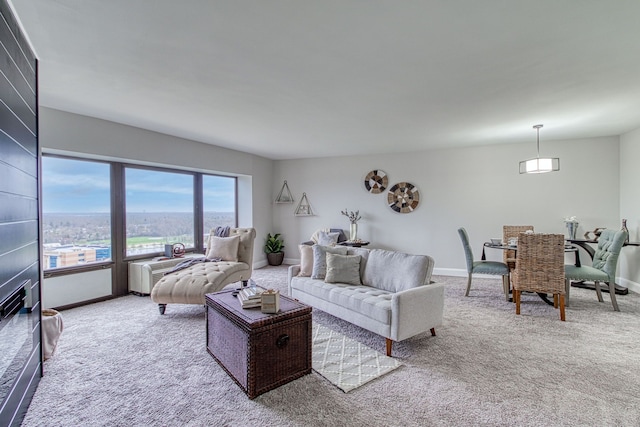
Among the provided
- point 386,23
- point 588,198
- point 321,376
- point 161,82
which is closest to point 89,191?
point 161,82

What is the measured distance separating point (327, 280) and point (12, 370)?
100 inches

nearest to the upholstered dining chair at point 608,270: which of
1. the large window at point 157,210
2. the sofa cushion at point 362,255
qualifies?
the sofa cushion at point 362,255

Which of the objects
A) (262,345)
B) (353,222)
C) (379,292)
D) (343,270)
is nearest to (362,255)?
(343,270)

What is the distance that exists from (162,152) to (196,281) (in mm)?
2383

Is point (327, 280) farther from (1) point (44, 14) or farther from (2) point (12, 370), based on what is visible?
(1) point (44, 14)

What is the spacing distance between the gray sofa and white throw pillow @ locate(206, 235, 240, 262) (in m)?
1.10

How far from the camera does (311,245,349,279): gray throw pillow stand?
143 inches

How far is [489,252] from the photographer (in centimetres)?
545

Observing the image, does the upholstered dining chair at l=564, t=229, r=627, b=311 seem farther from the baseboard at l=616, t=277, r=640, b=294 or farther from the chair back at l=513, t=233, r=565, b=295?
the baseboard at l=616, t=277, r=640, b=294

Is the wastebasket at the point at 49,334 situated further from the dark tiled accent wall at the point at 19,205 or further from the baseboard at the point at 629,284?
the baseboard at the point at 629,284

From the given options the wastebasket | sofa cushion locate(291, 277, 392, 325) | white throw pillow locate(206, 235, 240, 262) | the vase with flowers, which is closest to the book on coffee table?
sofa cushion locate(291, 277, 392, 325)

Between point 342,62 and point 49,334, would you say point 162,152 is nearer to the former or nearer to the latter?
point 49,334

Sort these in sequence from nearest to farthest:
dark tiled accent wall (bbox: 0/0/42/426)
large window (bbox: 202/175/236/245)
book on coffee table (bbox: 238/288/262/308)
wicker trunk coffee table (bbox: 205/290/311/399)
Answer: dark tiled accent wall (bbox: 0/0/42/426)
wicker trunk coffee table (bbox: 205/290/311/399)
book on coffee table (bbox: 238/288/262/308)
large window (bbox: 202/175/236/245)

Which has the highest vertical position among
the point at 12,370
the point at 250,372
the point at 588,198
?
the point at 588,198
